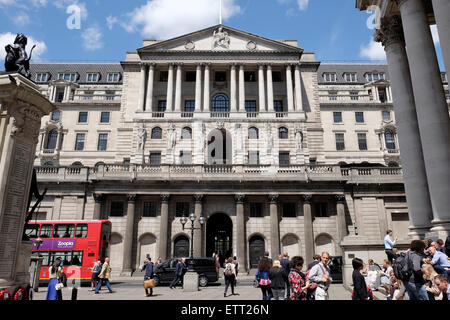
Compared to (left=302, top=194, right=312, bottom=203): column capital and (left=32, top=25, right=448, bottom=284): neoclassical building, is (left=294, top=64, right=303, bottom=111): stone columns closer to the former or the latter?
(left=32, top=25, right=448, bottom=284): neoclassical building

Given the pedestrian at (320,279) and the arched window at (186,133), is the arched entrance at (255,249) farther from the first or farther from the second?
the pedestrian at (320,279)

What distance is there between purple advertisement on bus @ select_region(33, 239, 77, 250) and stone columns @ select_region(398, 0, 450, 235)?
2324 centimetres

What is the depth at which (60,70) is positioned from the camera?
208 ft

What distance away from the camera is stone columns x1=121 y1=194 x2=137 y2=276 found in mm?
31703

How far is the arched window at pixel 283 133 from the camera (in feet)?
140

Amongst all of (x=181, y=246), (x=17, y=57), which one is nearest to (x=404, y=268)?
(x=17, y=57)

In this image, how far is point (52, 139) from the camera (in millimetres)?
49906

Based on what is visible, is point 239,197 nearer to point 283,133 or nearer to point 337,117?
point 283,133

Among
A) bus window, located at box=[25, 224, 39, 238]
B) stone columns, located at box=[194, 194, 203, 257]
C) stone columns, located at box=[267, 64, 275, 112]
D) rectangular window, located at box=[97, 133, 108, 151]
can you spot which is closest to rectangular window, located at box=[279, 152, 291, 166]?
stone columns, located at box=[267, 64, 275, 112]

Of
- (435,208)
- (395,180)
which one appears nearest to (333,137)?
(395,180)

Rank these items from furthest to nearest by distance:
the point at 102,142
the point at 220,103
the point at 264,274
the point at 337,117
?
the point at 337,117 → the point at 102,142 → the point at 220,103 → the point at 264,274

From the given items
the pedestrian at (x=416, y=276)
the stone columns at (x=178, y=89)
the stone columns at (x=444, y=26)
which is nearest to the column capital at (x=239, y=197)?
the stone columns at (x=178, y=89)

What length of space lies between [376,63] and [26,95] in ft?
233

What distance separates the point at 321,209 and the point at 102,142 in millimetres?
34978
